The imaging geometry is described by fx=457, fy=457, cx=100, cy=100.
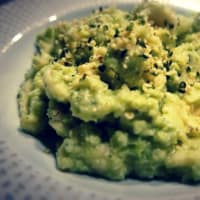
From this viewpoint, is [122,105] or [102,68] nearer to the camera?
[122,105]

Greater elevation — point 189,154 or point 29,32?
point 29,32

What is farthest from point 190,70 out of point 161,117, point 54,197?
point 54,197

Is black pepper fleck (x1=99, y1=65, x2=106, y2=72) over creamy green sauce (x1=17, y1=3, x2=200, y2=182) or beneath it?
over

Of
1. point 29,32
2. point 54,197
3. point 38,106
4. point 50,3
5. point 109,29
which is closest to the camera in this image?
point 54,197

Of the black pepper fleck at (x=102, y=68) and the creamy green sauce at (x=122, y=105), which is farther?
the black pepper fleck at (x=102, y=68)

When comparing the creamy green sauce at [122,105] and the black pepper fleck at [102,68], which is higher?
the black pepper fleck at [102,68]

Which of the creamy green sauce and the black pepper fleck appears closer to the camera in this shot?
the creamy green sauce

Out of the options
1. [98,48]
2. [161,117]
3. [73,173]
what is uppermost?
[98,48]

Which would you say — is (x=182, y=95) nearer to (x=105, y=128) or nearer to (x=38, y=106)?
(x=105, y=128)
